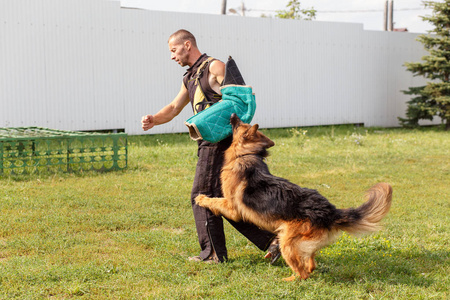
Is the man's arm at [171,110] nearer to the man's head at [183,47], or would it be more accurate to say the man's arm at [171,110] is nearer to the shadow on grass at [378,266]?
the man's head at [183,47]

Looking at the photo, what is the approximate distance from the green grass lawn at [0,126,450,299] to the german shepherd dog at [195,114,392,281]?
0.36 metres

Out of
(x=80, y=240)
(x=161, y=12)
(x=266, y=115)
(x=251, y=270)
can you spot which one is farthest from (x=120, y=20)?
(x=251, y=270)

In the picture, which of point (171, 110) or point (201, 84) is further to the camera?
point (171, 110)

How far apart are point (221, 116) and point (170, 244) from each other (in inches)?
61.5

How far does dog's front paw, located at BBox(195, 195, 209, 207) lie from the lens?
4.32 metres

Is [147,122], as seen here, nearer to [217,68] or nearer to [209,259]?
[217,68]

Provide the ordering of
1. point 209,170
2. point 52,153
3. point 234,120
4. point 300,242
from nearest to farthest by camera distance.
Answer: point 300,242, point 234,120, point 209,170, point 52,153

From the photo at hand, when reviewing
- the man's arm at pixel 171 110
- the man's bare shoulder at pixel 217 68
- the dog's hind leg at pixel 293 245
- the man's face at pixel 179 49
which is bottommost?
the dog's hind leg at pixel 293 245

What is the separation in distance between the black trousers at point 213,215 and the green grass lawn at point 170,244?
19cm

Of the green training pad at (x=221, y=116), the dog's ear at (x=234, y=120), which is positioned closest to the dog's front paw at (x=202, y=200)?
the green training pad at (x=221, y=116)

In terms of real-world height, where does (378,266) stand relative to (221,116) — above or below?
below

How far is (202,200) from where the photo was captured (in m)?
4.36

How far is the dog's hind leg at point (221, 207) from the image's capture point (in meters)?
4.12

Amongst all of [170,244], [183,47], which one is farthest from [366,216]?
[183,47]
